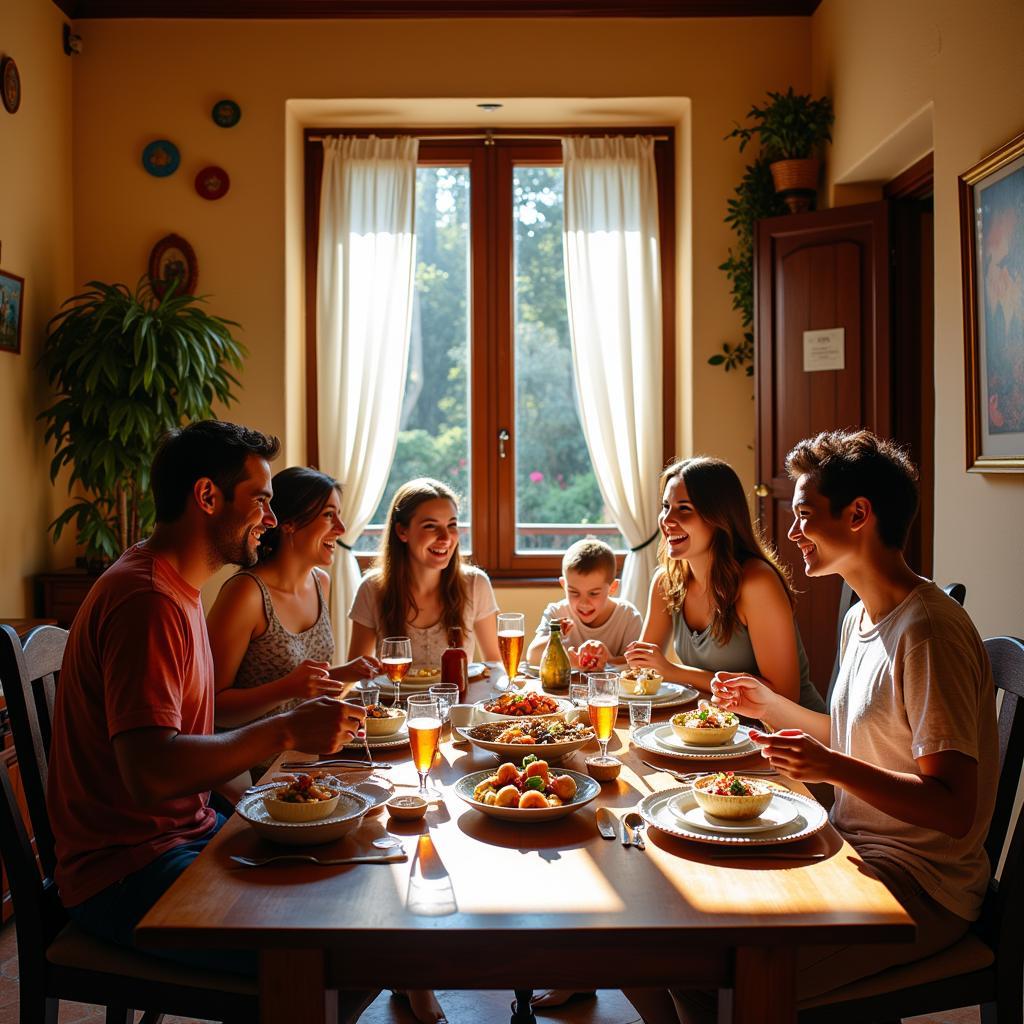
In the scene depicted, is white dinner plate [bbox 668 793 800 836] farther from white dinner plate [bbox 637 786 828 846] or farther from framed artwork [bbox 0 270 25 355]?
framed artwork [bbox 0 270 25 355]

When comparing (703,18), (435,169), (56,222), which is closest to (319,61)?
(435,169)

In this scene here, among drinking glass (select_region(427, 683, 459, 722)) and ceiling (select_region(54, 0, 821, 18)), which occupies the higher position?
ceiling (select_region(54, 0, 821, 18))

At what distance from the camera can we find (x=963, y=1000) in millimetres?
1581

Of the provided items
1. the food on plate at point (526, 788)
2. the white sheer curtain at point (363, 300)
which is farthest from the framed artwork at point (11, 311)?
the food on plate at point (526, 788)

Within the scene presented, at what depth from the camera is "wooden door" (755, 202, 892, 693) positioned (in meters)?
3.96

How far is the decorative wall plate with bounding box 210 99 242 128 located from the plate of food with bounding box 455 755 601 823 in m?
3.85

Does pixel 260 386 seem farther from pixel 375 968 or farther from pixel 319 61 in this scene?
pixel 375 968

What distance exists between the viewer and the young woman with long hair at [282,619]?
7.38ft

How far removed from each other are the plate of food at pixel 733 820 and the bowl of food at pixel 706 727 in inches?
11.0

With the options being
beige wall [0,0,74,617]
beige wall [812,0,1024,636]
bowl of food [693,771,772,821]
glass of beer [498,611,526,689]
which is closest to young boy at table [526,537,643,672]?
glass of beer [498,611,526,689]

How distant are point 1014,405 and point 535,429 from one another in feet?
8.67

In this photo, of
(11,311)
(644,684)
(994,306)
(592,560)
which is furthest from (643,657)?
(11,311)

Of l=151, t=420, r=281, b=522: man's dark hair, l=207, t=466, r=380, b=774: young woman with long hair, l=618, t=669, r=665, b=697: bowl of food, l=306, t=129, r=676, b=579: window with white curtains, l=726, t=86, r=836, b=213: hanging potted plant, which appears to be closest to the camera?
l=151, t=420, r=281, b=522: man's dark hair

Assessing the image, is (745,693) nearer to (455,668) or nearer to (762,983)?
(455,668)
